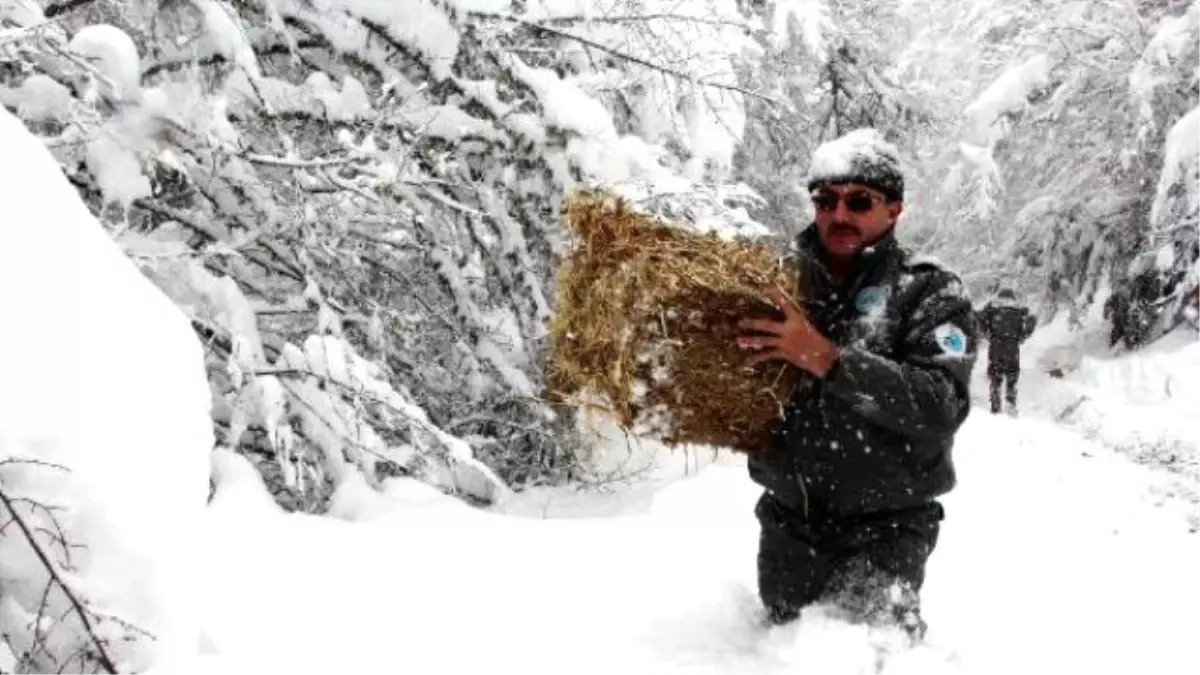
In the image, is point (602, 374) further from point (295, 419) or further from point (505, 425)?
point (505, 425)

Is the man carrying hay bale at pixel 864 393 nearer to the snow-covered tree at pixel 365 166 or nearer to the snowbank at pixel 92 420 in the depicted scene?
the snowbank at pixel 92 420

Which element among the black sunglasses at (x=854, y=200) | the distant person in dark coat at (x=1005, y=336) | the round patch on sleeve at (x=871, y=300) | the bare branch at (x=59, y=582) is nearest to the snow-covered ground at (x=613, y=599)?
the bare branch at (x=59, y=582)

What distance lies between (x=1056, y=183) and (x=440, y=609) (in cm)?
2218

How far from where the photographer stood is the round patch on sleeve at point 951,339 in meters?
3.34

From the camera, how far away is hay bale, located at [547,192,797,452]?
3244 millimetres

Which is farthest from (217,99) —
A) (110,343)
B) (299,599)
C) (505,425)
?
(505,425)

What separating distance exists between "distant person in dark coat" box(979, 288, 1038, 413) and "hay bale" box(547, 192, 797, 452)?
13.8 meters

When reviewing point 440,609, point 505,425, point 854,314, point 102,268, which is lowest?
point 505,425

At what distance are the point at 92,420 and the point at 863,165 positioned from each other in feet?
7.63

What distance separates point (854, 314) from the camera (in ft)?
11.7

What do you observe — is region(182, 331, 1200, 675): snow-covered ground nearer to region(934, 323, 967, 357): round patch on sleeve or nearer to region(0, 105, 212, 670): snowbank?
region(0, 105, 212, 670): snowbank

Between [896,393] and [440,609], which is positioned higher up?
[896,393]

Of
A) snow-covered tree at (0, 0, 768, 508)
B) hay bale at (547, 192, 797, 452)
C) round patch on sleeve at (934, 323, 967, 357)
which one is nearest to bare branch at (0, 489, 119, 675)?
hay bale at (547, 192, 797, 452)

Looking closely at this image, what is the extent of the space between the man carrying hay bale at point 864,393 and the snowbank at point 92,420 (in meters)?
1.61
